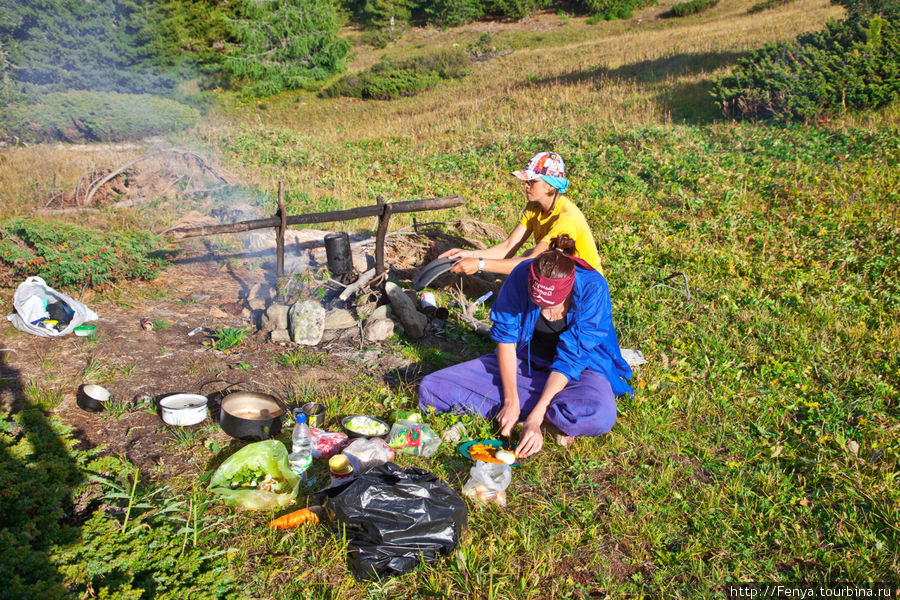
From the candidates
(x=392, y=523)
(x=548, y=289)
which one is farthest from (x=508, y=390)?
(x=392, y=523)

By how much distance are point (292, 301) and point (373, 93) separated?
17.4 m

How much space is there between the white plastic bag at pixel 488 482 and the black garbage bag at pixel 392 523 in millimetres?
358

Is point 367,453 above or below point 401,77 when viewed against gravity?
below

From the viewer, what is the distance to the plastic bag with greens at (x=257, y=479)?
2801 millimetres

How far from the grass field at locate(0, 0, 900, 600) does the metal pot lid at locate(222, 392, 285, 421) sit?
1.72 feet

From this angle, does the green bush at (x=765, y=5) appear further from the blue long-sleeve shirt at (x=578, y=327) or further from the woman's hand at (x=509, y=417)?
the woman's hand at (x=509, y=417)

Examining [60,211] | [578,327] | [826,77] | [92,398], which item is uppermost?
[826,77]

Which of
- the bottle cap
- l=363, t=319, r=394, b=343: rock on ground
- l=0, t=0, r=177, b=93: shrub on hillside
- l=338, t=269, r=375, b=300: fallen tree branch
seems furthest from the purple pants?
l=0, t=0, r=177, b=93: shrub on hillside

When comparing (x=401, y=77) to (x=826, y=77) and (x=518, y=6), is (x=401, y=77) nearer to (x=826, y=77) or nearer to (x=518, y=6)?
(x=826, y=77)

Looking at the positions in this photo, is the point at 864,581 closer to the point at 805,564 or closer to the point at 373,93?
the point at 805,564

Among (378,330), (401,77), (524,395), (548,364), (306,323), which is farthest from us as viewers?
(401,77)

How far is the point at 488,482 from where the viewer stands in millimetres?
2965

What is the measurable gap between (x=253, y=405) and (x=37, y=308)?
2.35 m

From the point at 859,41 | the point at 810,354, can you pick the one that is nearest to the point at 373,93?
the point at 859,41
